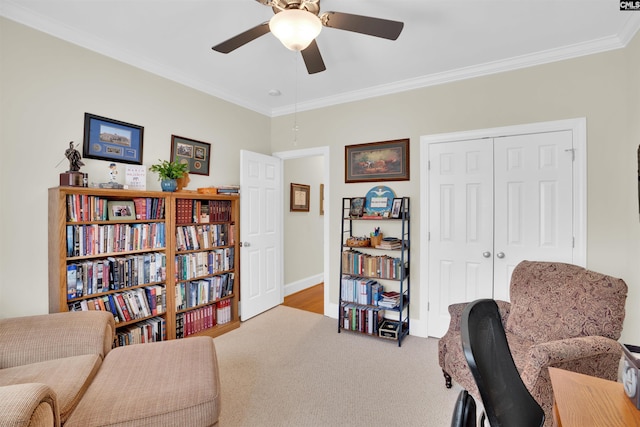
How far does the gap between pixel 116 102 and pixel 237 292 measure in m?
2.24

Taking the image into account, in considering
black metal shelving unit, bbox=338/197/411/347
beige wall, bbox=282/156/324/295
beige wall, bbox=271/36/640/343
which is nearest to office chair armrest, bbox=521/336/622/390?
beige wall, bbox=271/36/640/343

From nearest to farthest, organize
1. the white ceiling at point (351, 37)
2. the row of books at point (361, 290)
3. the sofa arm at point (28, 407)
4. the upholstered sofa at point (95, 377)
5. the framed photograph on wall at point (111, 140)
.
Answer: the sofa arm at point (28, 407) < the upholstered sofa at point (95, 377) < the white ceiling at point (351, 37) < the framed photograph on wall at point (111, 140) < the row of books at point (361, 290)

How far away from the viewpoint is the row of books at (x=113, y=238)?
87.7 inches

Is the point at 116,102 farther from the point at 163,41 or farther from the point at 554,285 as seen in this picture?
the point at 554,285

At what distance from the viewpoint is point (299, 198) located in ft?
16.1

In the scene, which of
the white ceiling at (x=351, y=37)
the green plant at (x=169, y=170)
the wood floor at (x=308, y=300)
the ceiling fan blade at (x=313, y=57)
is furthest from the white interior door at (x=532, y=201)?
the green plant at (x=169, y=170)

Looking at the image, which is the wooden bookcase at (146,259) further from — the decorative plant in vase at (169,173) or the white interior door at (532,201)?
the white interior door at (532,201)

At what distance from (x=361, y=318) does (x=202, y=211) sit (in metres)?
2.04

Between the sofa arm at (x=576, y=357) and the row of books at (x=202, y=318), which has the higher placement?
the sofa arm at (x=576, y=357)

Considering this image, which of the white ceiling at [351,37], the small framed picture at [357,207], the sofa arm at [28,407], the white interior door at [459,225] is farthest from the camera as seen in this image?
the small framed picture at [357,207]

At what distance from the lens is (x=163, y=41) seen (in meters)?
2.48

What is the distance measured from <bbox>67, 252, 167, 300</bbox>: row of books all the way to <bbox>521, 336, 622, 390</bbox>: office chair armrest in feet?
9.27

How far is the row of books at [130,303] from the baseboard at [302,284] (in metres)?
2.13

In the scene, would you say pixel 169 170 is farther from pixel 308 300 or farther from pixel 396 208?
pixel 308 300
